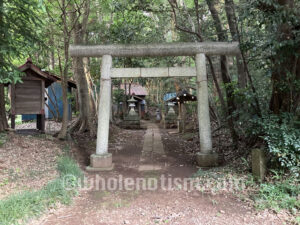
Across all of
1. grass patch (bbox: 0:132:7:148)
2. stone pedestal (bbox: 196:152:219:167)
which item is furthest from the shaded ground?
stone pedestal (bbox: 196:152:219:167)

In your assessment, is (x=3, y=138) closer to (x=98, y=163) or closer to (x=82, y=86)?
(x=98, y=163)

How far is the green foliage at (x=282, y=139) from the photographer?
4.29 metres

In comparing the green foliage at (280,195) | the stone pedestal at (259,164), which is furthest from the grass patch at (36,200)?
the stone pedestal at (259,164)

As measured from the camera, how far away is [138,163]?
695 cm

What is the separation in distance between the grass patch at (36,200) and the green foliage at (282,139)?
4.17 meters

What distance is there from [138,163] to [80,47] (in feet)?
12.8

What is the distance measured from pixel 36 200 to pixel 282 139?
4790 mm

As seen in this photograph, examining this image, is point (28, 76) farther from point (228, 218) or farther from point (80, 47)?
point (228, 218)

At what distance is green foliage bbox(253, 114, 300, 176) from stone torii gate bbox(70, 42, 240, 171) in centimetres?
157

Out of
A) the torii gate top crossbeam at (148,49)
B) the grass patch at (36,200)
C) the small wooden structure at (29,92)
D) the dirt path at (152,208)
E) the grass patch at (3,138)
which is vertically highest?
the torii gate top crossbeam at (148,49)

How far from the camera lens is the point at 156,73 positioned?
6.35 m

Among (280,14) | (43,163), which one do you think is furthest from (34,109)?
(280,14)

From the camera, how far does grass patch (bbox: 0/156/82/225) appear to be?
3394 millimetres

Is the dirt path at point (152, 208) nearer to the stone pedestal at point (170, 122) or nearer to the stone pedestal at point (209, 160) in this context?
the stone pedestal at point (209, 160)
